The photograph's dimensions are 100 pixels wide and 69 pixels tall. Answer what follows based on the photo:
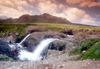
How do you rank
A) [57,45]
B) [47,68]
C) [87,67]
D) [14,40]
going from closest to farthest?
[87,67], [47,68], [57,45], [14,40]

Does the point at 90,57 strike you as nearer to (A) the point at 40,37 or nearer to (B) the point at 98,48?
(B) the point at 98,48

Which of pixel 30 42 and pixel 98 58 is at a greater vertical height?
pixel 98 58

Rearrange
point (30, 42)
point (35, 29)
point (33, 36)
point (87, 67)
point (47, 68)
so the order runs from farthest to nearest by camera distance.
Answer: point (35, 29) → point (33, 36) → point (30, 42) → point (47, 68) → point (87, 67)

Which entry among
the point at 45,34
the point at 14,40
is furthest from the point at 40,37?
the point at 14,40

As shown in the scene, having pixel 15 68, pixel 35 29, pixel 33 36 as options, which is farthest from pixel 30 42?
pixel 15 68

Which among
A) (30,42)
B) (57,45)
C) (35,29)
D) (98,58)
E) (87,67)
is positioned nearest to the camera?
(87,67)

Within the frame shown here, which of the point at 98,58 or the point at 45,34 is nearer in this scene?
the point at 98,58

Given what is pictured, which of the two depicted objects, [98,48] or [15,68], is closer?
[15,68]

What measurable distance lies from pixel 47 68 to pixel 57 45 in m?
20.4

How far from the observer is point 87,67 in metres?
7.29

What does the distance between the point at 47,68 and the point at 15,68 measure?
9.49ft

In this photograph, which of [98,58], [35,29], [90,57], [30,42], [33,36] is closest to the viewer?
[98,58]

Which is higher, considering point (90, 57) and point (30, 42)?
point (90, 57)

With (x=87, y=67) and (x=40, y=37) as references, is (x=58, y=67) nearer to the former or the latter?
(x=87, y=67)
